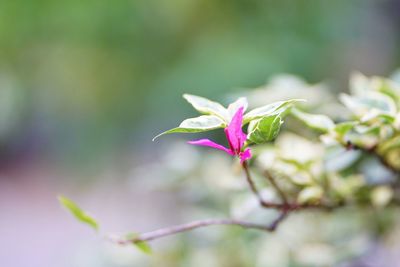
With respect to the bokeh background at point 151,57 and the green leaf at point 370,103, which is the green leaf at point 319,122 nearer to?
the green leaf at point 370,103

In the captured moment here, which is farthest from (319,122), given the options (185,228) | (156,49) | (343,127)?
(156,49)

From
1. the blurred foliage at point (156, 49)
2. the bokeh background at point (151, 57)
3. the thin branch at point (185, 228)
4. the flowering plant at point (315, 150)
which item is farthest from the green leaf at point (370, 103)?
the blurred foliage at point (156, 49)

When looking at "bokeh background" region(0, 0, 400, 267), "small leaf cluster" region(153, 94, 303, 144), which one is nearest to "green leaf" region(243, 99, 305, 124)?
"small leaf cluster" region(153, 94, 303, 144)

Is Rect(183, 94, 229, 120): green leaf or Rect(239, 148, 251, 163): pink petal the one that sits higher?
Rect(183, 94, 229, 120): green leaf

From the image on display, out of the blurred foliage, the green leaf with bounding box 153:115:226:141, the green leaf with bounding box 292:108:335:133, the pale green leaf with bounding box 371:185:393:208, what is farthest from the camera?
the blurred foliage

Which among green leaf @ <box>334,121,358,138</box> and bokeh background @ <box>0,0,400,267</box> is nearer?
green leaf @ <box>334,121,358,138</box>

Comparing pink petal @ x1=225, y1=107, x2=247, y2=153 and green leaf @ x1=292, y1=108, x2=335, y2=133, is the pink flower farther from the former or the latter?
green leaf @ x1=292, y1=108, x2=335, y2=133

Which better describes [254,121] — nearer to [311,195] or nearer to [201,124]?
[201,124]

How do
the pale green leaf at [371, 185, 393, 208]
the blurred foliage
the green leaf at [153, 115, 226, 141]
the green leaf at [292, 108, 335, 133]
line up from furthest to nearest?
the blurred foliage, the pale green leaf at [371, 185, 393, 208], the green leaf at [292, 108, 335, 133], the green leaf at [153, 115, 226, 141]
